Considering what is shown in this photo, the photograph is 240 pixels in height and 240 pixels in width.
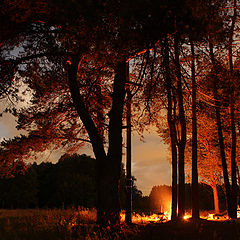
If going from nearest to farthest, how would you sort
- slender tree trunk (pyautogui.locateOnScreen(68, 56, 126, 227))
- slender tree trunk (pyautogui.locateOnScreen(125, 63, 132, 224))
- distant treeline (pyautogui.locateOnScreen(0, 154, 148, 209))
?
slender tree trunk (pyautogui.locateOnScreen(68, 56, 126, 227)) < slender tree trunk (pyautogui.locateOnScreen(125, 63, 132, 224)) < distant treeline (pyautogui.locateOnScreen(0, 154, 148, 209))

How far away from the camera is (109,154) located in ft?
32.7

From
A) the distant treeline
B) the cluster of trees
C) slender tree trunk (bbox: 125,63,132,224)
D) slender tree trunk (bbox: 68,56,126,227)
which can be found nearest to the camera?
the cluster of trees

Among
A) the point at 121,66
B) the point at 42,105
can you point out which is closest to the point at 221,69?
the point at 121,66

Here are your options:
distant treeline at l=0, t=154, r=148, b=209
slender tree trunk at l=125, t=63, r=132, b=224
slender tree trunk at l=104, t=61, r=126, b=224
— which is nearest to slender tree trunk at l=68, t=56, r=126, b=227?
slender tree trunk at l=104, t=61, r=126, b=224

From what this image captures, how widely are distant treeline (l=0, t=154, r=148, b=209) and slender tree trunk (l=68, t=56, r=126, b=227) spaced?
1308 inches

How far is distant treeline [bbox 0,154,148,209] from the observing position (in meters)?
44.5

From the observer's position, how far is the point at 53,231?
27.5 feet

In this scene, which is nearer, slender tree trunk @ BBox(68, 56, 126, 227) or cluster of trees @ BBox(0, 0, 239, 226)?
cluster of trees @ BBox(0, 0, 239, 226)

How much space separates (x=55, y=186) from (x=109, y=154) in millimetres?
40785

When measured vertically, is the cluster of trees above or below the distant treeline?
above

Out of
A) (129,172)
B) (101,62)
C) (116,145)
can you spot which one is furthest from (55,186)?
(101,62)

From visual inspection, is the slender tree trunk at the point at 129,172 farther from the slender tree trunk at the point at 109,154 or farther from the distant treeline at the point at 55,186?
the distant treeline at the point at 55,186

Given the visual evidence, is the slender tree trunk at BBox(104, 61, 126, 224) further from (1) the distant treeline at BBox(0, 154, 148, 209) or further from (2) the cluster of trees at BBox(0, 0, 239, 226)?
(1) the distant treeline at BBox(0, 154, 148, 209)

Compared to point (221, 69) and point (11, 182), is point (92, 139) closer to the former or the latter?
point (221, 69)
